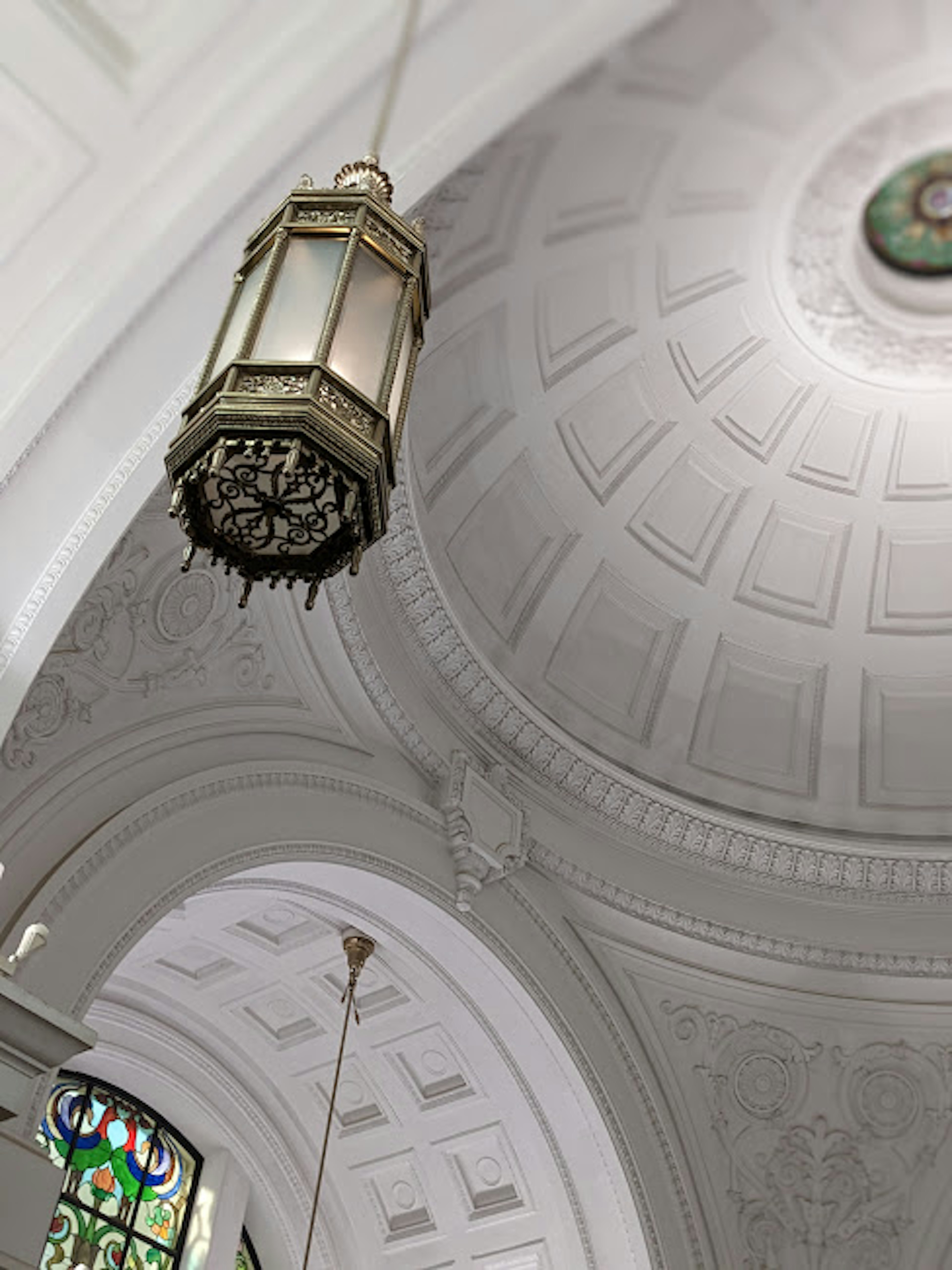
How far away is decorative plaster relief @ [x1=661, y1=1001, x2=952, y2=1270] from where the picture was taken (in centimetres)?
891

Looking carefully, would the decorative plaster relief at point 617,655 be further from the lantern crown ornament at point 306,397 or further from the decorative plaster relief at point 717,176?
the lantern crown ornament at point 306,397

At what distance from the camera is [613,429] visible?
933cm

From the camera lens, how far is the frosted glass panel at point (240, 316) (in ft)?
13.2

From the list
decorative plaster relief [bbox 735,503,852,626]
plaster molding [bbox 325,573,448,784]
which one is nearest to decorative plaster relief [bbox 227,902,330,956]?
plaster molding [bbox 325,573,448,784]

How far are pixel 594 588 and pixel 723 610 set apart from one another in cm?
97

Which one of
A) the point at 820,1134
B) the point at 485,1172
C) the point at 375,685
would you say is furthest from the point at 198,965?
the point at 820,1134

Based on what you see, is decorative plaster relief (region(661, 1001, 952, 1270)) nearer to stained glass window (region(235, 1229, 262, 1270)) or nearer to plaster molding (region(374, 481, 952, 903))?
plaster molding (region(374, 481, 952, 903))

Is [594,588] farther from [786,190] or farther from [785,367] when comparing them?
[786,190]

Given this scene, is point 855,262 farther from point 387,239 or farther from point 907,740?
point 387,239

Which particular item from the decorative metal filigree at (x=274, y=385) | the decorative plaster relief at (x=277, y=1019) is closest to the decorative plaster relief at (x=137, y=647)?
the decorative metal filigree at (x=274, y=385)

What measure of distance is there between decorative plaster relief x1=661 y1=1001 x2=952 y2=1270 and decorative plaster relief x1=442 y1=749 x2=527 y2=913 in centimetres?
163

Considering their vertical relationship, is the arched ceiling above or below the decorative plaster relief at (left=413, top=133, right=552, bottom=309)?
below

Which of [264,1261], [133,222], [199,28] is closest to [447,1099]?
[264,1261]

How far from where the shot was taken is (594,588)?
9.69 metres
